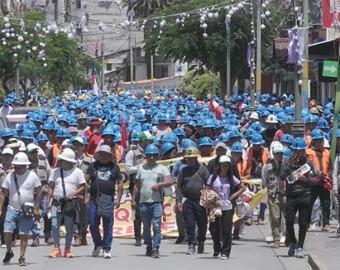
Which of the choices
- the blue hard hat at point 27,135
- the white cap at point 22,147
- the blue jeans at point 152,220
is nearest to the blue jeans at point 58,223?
the blue jeans at point 152,220

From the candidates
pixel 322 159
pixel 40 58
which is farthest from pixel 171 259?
pixel 40 58

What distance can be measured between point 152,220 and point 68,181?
136cm

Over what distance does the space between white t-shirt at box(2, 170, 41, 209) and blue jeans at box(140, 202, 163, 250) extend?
1.69m

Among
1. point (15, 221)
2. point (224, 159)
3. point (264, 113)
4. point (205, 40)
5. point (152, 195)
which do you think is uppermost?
point (205, 40)

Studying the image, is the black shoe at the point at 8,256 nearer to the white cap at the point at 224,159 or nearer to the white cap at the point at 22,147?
the white cap at the point at 22,147

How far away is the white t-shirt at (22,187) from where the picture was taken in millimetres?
14453

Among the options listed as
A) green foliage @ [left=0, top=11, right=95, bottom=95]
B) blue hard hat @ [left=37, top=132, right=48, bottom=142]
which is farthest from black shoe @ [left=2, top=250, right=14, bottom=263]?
green foliage @ [left=0, top=11, right=95, bottom=95]

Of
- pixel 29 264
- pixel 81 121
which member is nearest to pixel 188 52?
pixel 81 121

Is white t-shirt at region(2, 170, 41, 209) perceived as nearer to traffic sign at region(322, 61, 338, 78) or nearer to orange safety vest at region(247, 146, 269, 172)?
orange safety vest at region(247, 146, 269, 172)

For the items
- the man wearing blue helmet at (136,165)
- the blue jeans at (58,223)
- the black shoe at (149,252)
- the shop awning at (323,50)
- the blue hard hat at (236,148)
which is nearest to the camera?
the blue jeans at (58,223)

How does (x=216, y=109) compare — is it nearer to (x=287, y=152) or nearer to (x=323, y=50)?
(x=323, y=50)

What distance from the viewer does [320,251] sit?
15305mm

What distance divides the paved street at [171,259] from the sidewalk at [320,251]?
8 cm

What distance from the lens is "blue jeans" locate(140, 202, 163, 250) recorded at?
1520 centimetres
